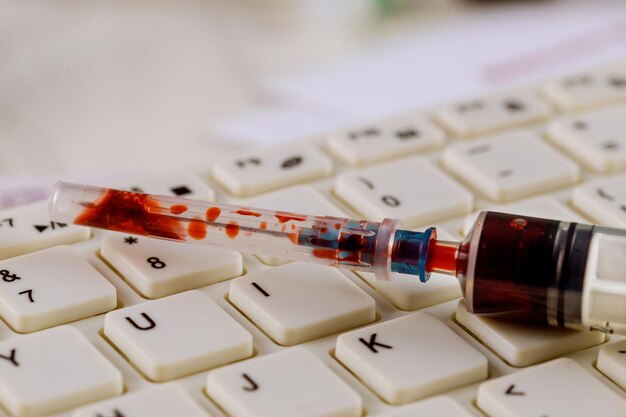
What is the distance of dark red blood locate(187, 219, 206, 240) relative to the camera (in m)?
0.37

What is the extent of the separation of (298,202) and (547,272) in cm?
11

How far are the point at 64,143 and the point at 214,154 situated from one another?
86 mm

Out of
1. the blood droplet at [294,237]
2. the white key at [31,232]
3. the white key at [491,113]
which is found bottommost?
the white key at [31,232]

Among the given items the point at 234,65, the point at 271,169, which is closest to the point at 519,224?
the point at 271,169

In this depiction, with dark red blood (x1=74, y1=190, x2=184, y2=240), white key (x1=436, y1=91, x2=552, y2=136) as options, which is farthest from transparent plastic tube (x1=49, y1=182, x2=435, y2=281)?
white key (x1=436, y1=91, x2=552, y2=136)

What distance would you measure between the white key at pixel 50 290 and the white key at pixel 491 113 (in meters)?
0.17

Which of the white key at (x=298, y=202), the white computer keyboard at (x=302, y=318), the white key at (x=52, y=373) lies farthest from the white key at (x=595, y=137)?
the white key at (x=52, y=373)

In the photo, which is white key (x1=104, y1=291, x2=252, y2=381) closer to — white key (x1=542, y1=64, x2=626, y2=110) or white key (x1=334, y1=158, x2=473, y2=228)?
white key (x1=334, y1=158, x2=473, y2=228)

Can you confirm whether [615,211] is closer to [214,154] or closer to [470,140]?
[470,140]

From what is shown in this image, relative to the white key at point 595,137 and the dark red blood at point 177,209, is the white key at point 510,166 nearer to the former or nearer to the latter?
the white key at point 595,137

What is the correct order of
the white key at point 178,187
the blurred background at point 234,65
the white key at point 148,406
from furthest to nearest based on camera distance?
the blurred background at point 234,65 < the white key at point 178,187 < the white key at point 148,406

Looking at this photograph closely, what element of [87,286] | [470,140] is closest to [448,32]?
[470,140]

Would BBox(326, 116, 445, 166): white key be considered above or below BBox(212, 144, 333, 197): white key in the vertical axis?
above

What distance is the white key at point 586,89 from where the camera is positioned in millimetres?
482
